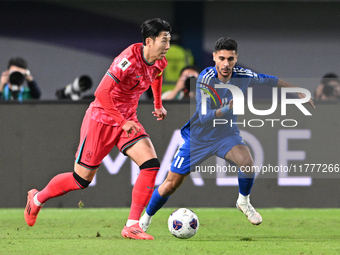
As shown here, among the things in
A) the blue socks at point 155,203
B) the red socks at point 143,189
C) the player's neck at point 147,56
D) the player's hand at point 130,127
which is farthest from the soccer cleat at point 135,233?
the player's neck at point 147,56

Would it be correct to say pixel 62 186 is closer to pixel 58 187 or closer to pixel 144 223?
pixel 58 187

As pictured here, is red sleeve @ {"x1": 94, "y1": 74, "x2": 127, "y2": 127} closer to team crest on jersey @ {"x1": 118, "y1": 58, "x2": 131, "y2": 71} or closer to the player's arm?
team crest on jersey @ {"x1": 118, "y1": 58, "x2": 131, "y2": 71}

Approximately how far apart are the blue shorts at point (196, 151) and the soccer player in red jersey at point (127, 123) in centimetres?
26

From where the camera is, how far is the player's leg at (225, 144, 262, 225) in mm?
5238

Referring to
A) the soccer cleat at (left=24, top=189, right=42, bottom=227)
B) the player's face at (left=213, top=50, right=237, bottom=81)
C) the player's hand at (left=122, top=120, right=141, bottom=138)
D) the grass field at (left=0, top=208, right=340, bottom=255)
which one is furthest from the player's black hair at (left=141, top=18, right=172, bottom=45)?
the soccer cleat at (left=24, top=189, right=42, bottom=227)

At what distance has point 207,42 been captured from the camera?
13719 mm

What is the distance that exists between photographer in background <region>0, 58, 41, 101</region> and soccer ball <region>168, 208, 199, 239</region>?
384 cm

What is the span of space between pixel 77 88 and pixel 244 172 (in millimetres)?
3588

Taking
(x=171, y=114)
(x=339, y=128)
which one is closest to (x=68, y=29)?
(x=171, y=114)

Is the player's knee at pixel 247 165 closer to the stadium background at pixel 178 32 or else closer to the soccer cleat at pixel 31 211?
the soccer cleat at pixel 31 211

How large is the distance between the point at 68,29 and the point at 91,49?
0.73m

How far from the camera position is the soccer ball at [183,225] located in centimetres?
493

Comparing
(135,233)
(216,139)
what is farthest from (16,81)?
(135,233)

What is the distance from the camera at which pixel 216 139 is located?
5371mm
